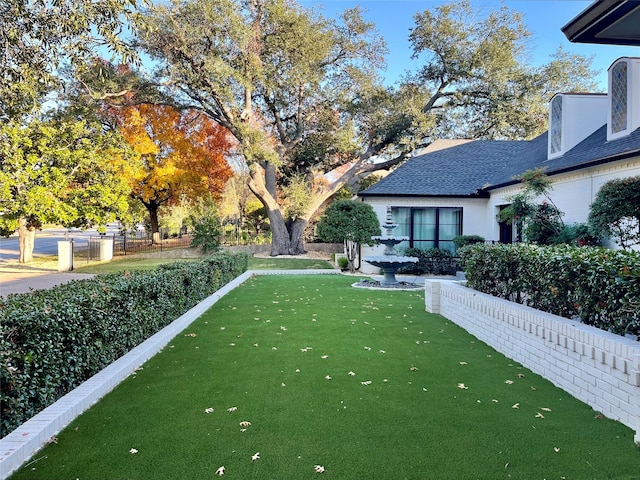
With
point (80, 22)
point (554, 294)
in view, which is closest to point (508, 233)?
point (554, 294)

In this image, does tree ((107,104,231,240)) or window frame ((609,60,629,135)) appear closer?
window frame ((609,60,629,135))

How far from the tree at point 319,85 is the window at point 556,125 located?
10.7 meters

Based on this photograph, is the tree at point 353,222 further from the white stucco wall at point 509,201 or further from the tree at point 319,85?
the tree at point 319,85

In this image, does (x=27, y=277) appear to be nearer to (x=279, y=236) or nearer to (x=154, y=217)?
(x=279, y=236)

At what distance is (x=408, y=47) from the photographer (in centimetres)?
2652

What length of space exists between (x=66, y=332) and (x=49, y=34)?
4422mm

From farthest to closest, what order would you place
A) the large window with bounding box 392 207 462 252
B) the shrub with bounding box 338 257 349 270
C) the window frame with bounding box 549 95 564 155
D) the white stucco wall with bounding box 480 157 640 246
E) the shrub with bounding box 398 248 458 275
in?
1. the shrub with bounding box 338 257 349 270
2. the large window with bounding box 392 207 462 252
3. the shrub with bounding box 398 248 458 275
4. the window frame with bounding box 549 95 564 155
5. the white stucco wall with bounding box 480 157 640 246

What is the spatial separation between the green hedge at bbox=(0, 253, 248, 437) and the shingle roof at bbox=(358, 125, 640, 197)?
11.4m

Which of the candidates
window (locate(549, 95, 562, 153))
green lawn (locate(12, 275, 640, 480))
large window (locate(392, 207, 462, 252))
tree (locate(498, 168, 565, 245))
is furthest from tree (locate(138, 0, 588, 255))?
green lawn (locate(12, 275, 640, 480))

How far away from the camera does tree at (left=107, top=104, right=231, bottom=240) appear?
2508 cm

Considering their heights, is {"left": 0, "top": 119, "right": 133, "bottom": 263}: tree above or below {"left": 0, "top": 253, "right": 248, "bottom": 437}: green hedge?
above

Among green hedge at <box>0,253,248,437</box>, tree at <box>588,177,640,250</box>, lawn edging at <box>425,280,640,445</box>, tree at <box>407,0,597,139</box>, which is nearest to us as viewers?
green hedge at <box>0,253,248,437</box>

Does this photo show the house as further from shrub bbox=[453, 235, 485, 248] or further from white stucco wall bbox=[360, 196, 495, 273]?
shrub bbox=[453, 235, 485, 248]

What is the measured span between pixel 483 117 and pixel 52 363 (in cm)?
2850
